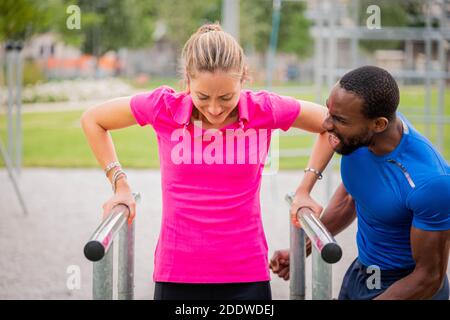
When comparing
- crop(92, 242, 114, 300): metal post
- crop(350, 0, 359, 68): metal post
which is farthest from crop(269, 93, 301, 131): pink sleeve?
crop(350, 0, 359, 68): metal post

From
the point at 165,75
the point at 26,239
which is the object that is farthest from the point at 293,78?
the point at 26,239

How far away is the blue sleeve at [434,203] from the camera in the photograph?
221 cm

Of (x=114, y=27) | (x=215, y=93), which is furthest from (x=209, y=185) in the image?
(x=114, y=27)

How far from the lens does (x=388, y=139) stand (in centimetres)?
235

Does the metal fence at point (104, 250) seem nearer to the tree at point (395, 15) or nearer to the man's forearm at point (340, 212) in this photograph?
the man's forearm at point (340, 212)

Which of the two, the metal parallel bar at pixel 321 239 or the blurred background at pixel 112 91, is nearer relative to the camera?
the metal parallel bar at pixel 321 239

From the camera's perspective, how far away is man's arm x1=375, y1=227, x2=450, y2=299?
2254 millimetres

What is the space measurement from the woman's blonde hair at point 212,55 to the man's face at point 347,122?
0.32 meters

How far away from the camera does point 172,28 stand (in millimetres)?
29094

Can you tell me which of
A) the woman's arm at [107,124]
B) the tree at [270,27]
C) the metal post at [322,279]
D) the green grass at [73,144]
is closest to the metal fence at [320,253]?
the metal post at [322,279]
